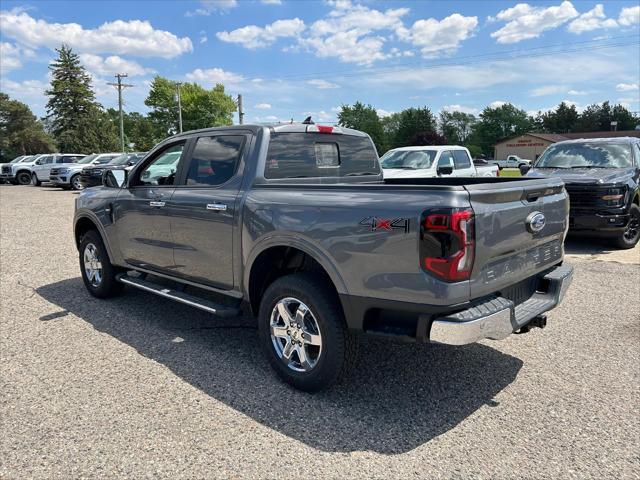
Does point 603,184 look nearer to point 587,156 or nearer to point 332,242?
point 587,156

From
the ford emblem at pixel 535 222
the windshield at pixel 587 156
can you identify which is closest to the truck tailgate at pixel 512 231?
the ford emblem at pixel 535 222

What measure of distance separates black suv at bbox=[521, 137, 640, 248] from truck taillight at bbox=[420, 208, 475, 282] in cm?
655

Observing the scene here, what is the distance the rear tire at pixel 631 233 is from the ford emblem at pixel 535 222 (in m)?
6.38

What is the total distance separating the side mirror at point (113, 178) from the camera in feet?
18.0

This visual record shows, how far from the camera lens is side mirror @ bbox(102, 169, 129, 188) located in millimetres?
5491

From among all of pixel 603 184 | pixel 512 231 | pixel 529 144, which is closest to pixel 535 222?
pixel 512 231

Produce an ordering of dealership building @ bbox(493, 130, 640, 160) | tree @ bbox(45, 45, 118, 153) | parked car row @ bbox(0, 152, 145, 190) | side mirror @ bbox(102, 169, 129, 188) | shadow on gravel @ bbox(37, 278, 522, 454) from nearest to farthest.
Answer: shadow on gravel @ bbox(37, 278, 522, 454), side mirror @ bbox(102, 169, 129, 188), parked car row @ bbox(0, 152, 145, 190), tree @ bbox(45, 45, 118, 153), dealership building @ bbox(493, 130, 640, 160)

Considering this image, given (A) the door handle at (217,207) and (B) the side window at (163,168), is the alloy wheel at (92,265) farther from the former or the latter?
(A) the door handle at (217,207)

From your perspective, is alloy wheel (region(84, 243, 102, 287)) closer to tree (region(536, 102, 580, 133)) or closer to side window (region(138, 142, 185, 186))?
side window (region(138, 142, 185, 186))

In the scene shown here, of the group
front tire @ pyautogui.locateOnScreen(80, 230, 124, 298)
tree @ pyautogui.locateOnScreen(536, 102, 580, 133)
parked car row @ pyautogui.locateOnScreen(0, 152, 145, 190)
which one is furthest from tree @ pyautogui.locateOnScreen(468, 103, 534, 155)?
front tire @ pyautogui.locateOnScreen(80, 230, 124, 298)

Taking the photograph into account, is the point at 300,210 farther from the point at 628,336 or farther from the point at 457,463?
the point at 628,336

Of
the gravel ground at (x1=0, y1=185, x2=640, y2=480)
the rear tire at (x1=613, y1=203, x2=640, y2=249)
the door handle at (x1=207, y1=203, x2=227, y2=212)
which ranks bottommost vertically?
the gravel ground at (x1=0, y1=185, x2=640, y2=480)

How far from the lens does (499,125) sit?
114m

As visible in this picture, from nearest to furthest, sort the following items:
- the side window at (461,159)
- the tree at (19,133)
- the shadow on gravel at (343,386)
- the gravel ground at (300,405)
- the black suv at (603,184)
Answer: the gravel ground at (300,405) < the shadow on gravel at (343,386) < the black suv at (603,184) < the side window at (461,159) < the tree at (19,133)
